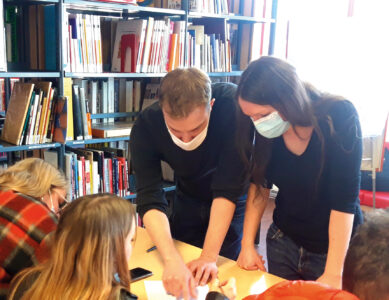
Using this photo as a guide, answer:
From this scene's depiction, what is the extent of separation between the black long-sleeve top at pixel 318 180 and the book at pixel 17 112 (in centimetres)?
150

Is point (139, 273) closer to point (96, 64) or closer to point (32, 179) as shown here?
point (32, 179)

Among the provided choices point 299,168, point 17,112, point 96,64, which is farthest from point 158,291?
point 96,64

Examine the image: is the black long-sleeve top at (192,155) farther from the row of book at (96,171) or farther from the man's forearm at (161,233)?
the row of book at (96,171)

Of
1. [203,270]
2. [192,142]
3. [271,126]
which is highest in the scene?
[271,126]

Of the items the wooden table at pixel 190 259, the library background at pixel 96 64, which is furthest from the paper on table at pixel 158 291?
the library background at pixel 96 64

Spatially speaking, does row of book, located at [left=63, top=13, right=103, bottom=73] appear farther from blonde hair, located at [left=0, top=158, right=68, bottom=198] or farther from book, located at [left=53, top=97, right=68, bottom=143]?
blonde hair, located at [left=0, top=158, right=68, bottom=198]

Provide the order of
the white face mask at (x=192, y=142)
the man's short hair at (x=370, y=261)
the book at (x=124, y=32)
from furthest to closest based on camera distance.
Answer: the book at (x=124, y=32) < the white face mask at (x=192, y=142) < the man's short hair at (x=370, y=261)

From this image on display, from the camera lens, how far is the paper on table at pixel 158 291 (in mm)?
1381

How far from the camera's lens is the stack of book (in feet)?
8.23

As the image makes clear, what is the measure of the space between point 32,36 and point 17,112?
1.46 feet

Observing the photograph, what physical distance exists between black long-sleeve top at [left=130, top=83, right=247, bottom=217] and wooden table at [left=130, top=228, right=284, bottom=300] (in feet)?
0.53

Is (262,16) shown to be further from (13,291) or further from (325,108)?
(13,291)

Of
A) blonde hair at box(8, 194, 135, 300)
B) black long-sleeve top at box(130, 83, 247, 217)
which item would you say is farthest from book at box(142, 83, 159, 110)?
blonde hair at box(8, 194, 135, 300)

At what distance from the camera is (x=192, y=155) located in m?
1.75
